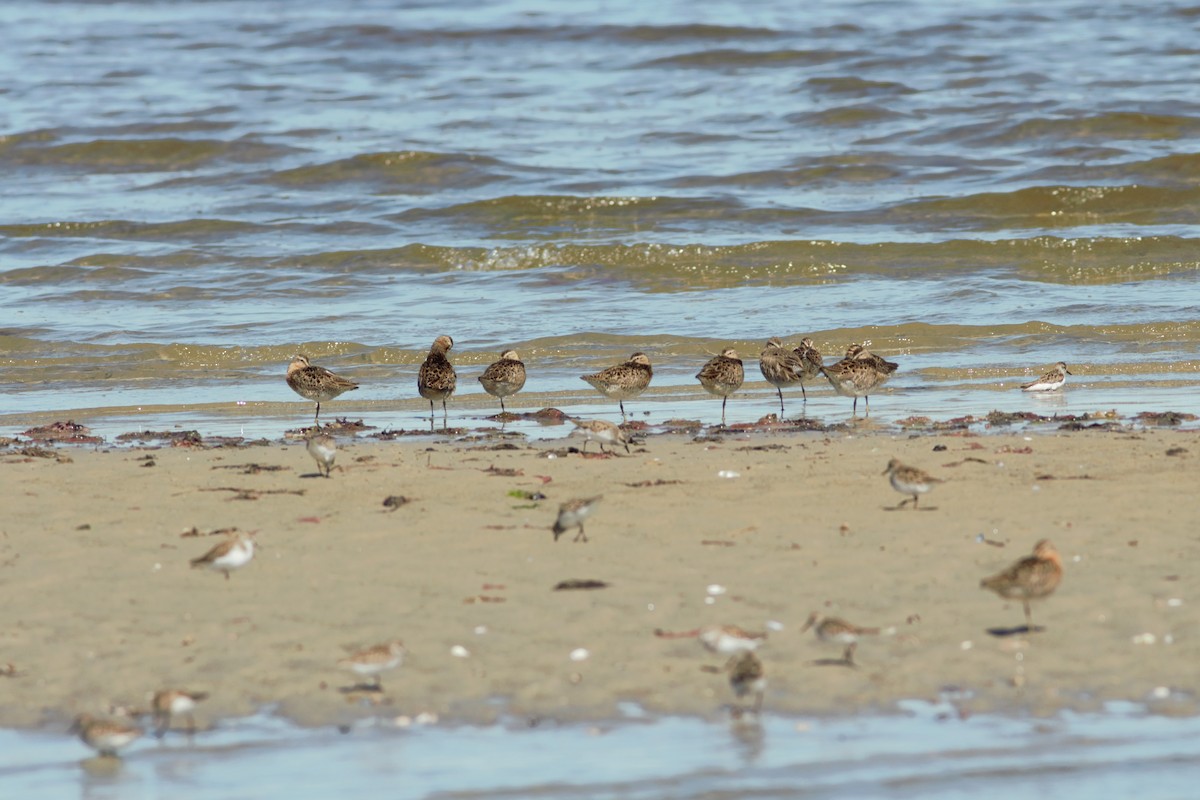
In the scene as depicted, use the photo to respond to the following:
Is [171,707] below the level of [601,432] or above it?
below

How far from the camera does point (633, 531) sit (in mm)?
9609

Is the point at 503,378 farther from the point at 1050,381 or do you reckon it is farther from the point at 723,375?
the point at 1050,381

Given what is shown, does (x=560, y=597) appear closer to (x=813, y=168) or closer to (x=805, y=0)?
(x=813, y=168)

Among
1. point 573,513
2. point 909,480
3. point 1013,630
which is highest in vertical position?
point 909,480

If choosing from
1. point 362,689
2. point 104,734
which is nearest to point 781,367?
point 362,689

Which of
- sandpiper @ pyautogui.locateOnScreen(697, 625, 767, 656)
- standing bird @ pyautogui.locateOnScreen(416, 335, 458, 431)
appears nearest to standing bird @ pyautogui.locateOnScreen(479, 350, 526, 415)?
standing bird @ pyautogui.locateOnScreen(416, 335, 458, 431)

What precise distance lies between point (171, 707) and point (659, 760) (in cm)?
206

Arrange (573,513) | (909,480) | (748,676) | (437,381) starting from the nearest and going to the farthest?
(748,676) → (573,513) → (909,480) → (437,381)

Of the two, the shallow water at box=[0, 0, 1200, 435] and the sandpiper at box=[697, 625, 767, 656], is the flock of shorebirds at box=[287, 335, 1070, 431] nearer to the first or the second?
the shallow water at box=[0, 0, 1200, 435]

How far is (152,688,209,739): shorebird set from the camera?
22.5 feet

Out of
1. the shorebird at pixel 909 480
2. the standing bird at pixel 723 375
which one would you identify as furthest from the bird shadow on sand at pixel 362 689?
the standing bird at pixel 723 375

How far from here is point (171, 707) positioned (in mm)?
6852

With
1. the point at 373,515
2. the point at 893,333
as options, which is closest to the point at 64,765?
the point at 373,515

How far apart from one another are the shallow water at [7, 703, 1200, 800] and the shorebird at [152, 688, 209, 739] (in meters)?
0.09
